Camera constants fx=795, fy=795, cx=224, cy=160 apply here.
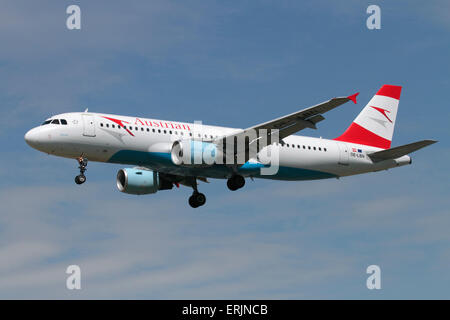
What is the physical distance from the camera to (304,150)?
49.9 meters

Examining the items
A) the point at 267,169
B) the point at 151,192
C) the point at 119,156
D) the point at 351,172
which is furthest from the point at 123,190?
the point at 351,172

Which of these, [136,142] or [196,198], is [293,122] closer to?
[136,142]

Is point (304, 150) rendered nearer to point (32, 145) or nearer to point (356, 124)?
point (356, 124)

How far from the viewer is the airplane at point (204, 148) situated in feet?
144

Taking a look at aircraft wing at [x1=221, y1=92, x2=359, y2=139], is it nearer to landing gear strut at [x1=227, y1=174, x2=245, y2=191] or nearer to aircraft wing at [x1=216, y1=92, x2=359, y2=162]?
aircraft wing at [x1=216, y1=92, x2=359, y2=162]

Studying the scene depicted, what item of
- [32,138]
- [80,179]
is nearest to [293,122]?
[80,179]

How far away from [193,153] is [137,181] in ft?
20.1

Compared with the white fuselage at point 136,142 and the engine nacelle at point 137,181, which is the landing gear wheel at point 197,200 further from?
the white fuselage at point 136,142

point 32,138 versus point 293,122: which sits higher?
point 293,122

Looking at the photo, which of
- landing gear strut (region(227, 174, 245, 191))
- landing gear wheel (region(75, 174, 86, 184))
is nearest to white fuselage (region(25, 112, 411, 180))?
landing gear strut (region(227, 174, 245, 191))

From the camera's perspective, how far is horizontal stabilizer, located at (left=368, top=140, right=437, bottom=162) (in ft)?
158

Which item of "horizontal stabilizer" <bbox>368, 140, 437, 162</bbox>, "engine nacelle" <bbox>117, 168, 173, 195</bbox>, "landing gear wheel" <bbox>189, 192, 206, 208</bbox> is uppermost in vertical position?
"horizontal stabilizer" <bbox>368, 140, 437, 162</bbox>

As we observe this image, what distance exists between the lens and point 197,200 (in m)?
50.9

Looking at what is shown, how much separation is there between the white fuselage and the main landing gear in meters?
0.30
